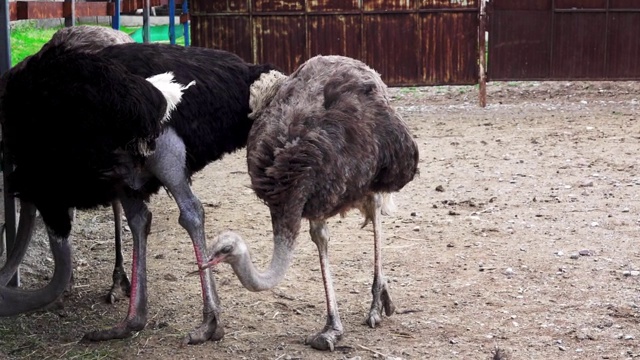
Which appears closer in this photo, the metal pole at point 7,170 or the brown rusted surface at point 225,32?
the metal pole at point 7,170

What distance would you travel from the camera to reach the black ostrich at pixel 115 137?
4.21 meters

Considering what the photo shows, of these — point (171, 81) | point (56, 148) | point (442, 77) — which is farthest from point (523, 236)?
point (442, 77)

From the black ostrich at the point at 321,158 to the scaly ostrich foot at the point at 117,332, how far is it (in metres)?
0.76

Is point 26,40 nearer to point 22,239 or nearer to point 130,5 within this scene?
point 130,5

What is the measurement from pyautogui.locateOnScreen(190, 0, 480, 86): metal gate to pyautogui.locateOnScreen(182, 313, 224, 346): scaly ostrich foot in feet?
22.6

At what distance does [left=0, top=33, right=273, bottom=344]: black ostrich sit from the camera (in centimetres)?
421

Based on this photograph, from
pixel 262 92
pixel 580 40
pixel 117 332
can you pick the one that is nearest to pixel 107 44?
pixel 262 92

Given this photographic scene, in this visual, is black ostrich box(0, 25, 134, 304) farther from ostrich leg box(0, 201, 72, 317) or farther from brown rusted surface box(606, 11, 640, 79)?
brown rusted surface box(606, 11, 640, 79)

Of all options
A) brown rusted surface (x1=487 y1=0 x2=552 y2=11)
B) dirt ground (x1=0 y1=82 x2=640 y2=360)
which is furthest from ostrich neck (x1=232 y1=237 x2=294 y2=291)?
brown rusted surface (x1=487 y1=0 x2=552 y2=11)

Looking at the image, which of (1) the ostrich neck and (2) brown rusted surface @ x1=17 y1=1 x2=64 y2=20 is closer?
(1) the ostrich neck

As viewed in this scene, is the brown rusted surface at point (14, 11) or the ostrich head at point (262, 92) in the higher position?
the brown rusted surface at point (14, 11)

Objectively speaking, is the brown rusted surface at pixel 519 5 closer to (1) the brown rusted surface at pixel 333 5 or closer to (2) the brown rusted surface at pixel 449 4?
(2) the brown rusted surface at pixel 449 4

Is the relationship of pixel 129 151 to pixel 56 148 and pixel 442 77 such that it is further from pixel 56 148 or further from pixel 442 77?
pixel 442 77

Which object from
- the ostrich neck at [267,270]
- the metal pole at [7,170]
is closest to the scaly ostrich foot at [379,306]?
the ostrich neck at [267,270]
